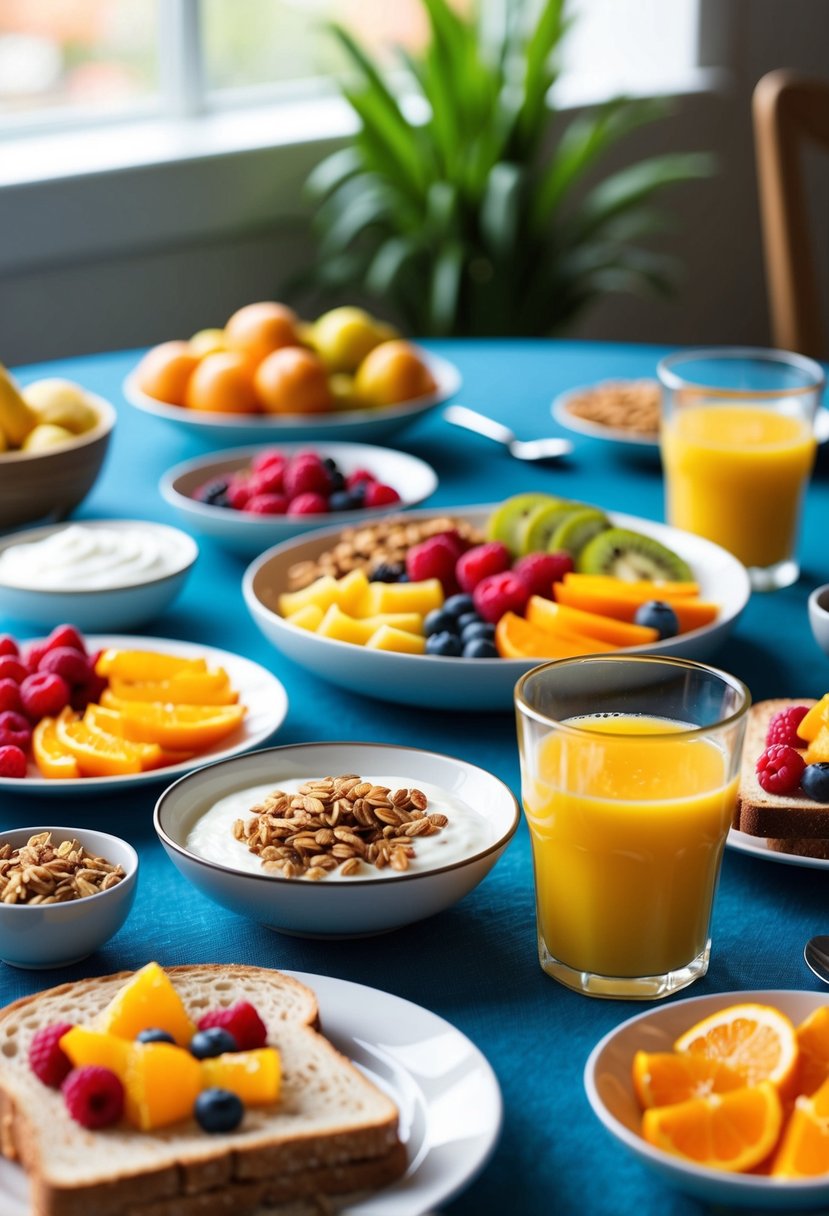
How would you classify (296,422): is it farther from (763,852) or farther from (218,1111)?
(218,1111)

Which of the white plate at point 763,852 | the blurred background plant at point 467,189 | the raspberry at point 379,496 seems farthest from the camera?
the blurred background plant at point 467,189

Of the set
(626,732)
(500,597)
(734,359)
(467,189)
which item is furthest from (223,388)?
(467,189)

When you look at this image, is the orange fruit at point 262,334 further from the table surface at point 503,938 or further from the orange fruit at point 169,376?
the table surface at point 503,938

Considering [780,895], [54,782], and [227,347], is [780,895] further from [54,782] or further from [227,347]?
[227,347]

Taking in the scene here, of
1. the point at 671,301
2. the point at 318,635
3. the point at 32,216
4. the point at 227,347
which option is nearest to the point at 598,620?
the point at 318,635

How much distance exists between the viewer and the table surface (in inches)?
29.3

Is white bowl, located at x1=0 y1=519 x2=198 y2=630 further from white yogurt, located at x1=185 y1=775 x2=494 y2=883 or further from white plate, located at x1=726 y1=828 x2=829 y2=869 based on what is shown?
white plate, located at x1=726 y1=828 x2=829 y2=869

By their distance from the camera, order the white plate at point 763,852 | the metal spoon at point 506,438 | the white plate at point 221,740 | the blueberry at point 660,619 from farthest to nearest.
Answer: the metal spoon at point 506,438, the blueberry at point 660,619, the white plate at point 221,740, the white plate at point 763,852

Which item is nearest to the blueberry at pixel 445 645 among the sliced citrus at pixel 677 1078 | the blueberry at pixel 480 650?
→ the blueberry at pixel 480 650

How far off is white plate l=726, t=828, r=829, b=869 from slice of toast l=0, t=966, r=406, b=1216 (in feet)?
1.15

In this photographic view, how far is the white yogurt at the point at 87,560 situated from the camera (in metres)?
1.41

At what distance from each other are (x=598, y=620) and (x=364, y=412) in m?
0.78

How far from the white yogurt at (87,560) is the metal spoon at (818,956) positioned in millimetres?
725

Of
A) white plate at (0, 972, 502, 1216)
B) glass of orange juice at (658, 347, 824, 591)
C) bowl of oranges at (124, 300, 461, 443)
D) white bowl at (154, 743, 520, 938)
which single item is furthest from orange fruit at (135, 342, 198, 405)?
white plate at (0, 972, 502, 1216)
